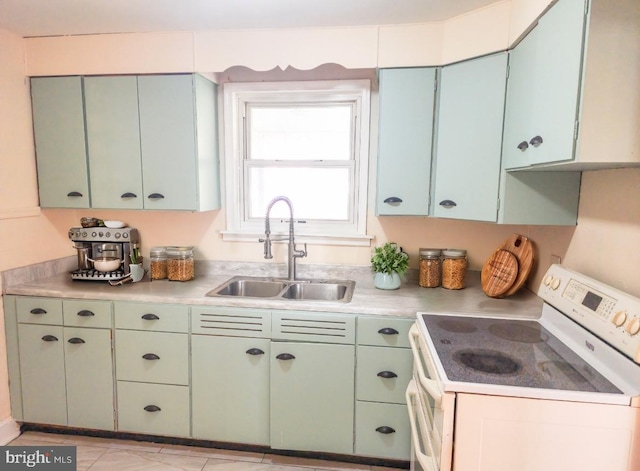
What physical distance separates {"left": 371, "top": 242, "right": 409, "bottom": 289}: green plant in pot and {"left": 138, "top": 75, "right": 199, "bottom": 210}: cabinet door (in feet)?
3.82

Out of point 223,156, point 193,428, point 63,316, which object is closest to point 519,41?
point 223,156

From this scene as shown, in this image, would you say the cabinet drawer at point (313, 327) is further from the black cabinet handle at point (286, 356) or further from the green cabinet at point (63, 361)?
the green cabinet at point (63, 361)

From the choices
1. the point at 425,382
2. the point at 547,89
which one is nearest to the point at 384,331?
the point at 425,382

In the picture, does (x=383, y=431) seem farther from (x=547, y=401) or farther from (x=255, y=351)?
(x=547, y=401)

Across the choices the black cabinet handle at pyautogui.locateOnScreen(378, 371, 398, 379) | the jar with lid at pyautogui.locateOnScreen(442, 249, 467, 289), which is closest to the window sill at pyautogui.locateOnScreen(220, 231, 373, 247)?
the jar with lid at pyautogui.locateOnScreen(442, 249, 467, 289)

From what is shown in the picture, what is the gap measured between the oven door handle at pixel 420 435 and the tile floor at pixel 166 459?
634 mm

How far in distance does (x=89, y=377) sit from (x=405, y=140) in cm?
227

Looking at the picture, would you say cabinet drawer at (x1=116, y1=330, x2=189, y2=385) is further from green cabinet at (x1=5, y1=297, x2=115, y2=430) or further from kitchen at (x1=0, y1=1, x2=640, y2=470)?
kitchen at (x1=0, y1=1, x2=640, y2=470)

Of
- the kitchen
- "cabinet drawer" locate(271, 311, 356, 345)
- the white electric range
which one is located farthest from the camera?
"cabinet drawer" locate(271, 311, 356, 345)

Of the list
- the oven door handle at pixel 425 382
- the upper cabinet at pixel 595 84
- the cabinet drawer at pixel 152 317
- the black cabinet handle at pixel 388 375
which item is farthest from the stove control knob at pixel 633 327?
the cabinet drawer at pixel 152 317

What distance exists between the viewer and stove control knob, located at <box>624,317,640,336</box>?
1.12 meters

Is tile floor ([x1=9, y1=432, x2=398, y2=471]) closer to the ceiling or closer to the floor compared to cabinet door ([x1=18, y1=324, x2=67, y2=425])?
closer to the floor

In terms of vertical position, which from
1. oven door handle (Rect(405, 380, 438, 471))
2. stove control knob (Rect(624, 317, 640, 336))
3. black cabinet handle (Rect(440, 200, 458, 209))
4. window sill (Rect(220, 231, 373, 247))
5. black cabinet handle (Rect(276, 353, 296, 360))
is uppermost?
black cabinet handle (Rect(440, 200, 458, 209))

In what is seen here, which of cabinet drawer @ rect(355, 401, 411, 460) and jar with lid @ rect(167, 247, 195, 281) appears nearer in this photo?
cabinet drawer @ rect(355, 401, 411, 460)
